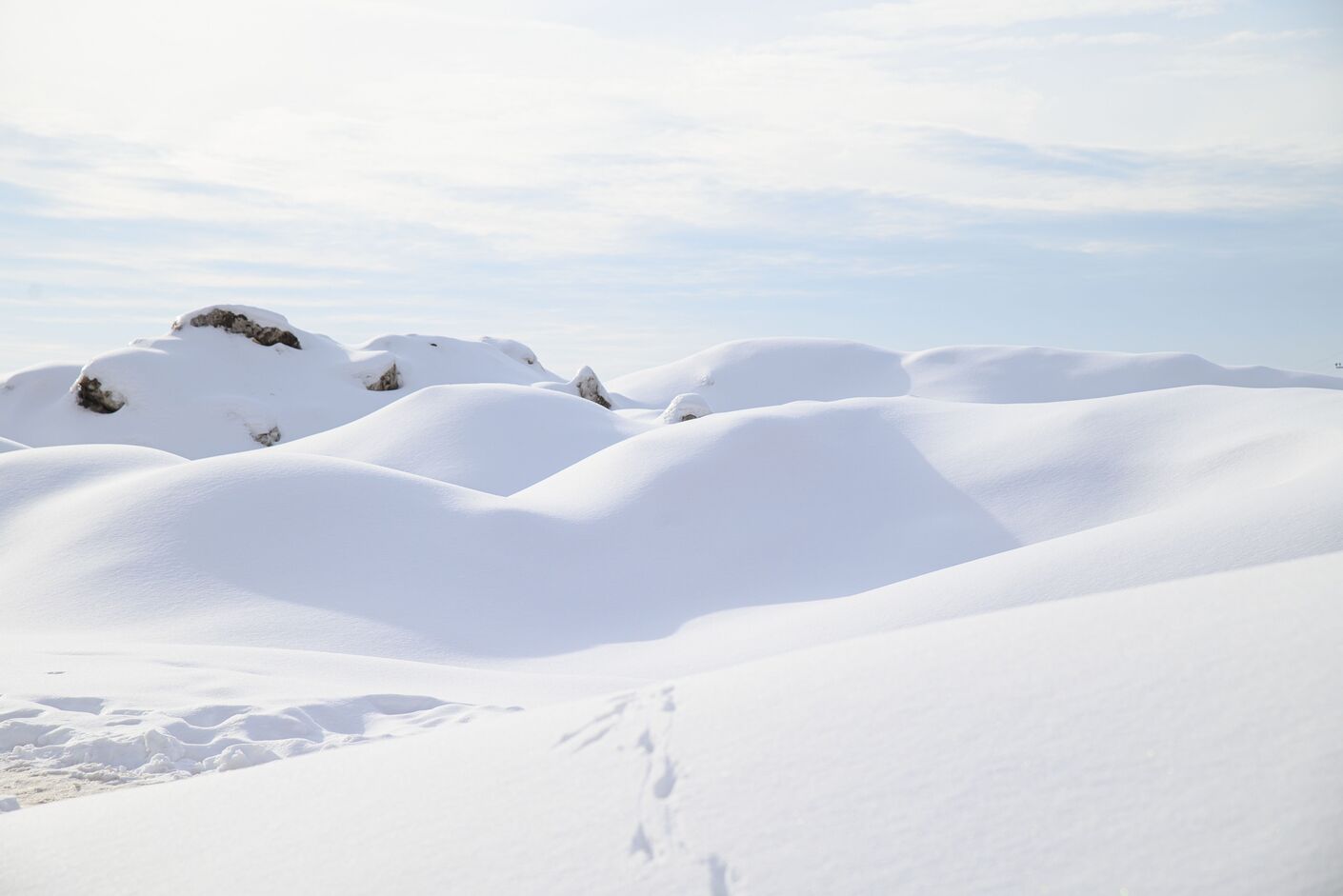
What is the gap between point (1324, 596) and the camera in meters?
2.06

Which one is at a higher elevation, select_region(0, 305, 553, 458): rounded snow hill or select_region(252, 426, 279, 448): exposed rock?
select_region(0, 305, 553, 458): rounded snow hill

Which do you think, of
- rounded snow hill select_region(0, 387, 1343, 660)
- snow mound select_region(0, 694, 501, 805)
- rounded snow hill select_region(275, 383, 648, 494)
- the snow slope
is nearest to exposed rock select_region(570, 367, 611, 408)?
rounded snow hill select_region(275, 383, 648, 494)

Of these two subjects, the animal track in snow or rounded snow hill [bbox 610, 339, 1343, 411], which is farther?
rounded snow hill [bbox 610, 339, 1343, 411]

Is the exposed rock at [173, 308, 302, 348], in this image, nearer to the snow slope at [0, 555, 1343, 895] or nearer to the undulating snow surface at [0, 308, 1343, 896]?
the undulating snow surface at [0, 308, 1343, 896]

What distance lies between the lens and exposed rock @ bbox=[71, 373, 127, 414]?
65.0 feet

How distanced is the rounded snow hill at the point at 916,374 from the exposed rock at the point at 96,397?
650 inches

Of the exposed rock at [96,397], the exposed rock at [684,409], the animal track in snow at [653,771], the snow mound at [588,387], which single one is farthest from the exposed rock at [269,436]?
the animal track in snow at [653,771]

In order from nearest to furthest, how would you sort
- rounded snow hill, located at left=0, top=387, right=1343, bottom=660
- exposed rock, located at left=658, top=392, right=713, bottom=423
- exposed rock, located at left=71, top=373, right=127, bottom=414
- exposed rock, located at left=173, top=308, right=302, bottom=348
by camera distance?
1. rounded snow hill, located at left=0, top=387, right=1343, bottom=660
2. exposed rock, located at left=658, top=392, right=713, bottom=423
3. exposed rock, located at left=71, top=373, right=127, bottom=414
4. exposed rock, located at left=173, top=308, right=302, bottom=348

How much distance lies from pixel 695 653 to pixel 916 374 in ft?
94.5

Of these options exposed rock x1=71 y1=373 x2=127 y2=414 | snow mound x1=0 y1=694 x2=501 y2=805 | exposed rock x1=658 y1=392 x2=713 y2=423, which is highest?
exposed rock x1=71 y1=373 x2=127 y2=414

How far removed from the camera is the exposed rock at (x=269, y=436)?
19922mm

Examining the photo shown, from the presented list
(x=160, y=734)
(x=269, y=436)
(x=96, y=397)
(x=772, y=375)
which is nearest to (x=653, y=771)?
(x=160, y=734)

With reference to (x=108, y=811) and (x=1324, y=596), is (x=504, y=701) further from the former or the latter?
(x=1324, y=596)

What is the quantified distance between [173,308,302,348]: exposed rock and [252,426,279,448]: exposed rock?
340cm
